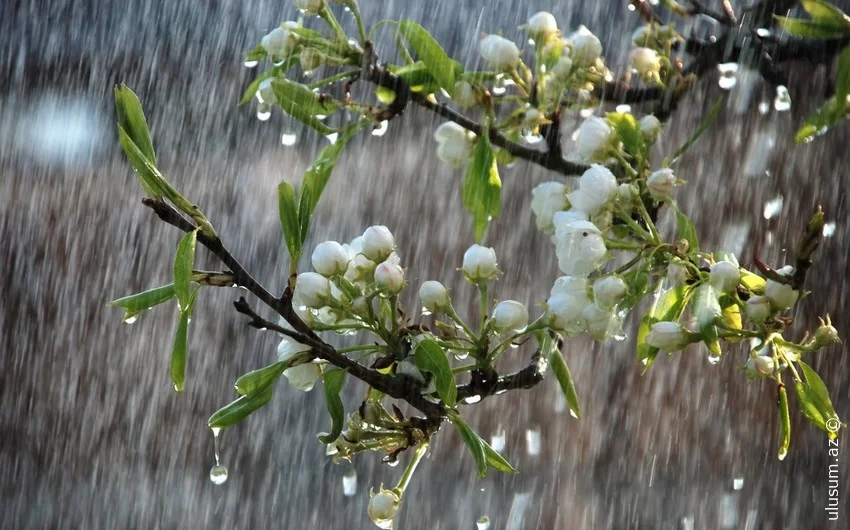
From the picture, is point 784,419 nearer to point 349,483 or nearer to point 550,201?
point 550,201

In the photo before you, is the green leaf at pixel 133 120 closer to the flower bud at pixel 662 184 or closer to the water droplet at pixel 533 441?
the flower bud at pixel 662 184

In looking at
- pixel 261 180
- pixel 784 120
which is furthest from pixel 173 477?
pixel 784 120

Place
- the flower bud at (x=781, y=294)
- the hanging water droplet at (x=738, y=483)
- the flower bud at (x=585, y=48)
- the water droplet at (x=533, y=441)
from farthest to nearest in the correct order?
the water droplet at (x=533, y=441) < the hanging water droplet at (x=738, y=483) < the flower bud at (x=585, y=48) < the flower bud at (x=781, y=294)

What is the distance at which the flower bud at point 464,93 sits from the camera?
1.40 ft

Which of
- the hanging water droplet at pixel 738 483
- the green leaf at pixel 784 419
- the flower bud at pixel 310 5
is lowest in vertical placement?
the hanging water droplet at pixel 738 483

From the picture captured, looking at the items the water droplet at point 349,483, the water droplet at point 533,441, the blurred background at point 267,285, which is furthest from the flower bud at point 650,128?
the water droplet at point 349,483

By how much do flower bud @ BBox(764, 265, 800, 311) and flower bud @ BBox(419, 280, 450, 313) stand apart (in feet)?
0.43

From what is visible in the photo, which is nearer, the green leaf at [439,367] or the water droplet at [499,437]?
the green leaf at [439,367]

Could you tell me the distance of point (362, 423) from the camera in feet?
1.30

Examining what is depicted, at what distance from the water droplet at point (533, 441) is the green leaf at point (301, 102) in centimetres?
85

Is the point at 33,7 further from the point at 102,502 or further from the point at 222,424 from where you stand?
the point at 222,424

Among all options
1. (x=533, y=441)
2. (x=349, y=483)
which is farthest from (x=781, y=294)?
(x=349, y=483)

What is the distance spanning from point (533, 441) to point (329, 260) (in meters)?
0.90

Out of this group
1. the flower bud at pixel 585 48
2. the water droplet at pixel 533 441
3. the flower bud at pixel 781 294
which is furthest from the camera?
the water droplet at pixel 533 441
